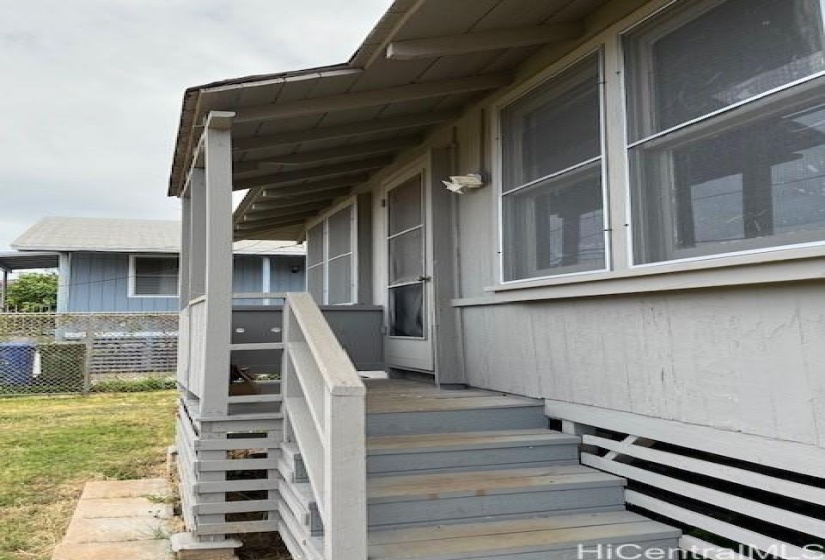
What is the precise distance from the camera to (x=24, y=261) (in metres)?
16.0

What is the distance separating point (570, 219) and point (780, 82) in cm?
124

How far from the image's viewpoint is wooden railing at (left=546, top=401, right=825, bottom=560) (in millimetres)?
2234

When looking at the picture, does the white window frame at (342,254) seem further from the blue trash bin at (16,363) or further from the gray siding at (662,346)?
the blue trash bin at (16,363)

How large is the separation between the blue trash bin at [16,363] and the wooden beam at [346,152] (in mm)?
7801

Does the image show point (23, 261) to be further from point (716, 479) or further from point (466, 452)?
point (716, 479)

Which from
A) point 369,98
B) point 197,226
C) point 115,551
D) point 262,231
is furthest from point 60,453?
point 369,98

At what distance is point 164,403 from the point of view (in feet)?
31.5

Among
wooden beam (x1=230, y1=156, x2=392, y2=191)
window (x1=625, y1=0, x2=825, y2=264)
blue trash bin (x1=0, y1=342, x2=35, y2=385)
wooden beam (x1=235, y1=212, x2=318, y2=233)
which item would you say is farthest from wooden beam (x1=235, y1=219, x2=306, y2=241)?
window (x1=625, y1=0, x2=825, y2=264)

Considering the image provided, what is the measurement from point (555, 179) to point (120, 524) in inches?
133

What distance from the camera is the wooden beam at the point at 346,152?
4.94 metres

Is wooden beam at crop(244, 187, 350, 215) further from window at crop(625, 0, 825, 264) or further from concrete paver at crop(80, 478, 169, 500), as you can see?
window at crop(625, 0, 825, 264)

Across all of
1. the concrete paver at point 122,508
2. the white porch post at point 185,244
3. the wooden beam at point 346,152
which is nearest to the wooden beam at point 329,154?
the wooden beam at point 346,152

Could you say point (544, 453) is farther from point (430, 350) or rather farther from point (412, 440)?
point (430, 350)

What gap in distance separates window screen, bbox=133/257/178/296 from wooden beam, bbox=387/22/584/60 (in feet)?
37.3
